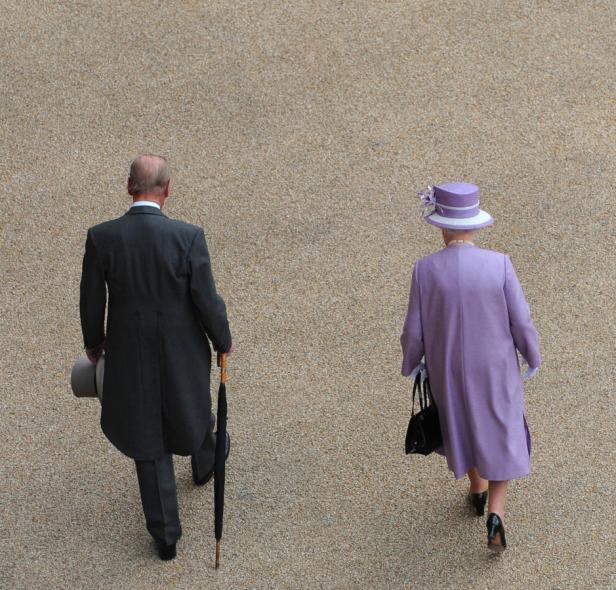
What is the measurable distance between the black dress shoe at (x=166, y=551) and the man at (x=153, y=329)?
6 cm

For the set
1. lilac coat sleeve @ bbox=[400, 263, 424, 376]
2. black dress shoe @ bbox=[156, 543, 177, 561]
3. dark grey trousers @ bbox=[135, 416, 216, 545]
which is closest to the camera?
lilac coat sleeve @ bbox=[400, 263, 424, 376]

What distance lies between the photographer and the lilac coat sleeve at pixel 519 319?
423 centimetres

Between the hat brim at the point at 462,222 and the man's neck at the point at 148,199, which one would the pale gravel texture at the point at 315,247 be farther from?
the man's neck at the point at 148,199

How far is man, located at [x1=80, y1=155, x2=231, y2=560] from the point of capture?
410 cm

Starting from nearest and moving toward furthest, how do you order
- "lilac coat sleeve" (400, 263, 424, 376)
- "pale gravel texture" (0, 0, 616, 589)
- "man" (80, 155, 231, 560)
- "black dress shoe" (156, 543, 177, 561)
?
"man" (80, 155, 231, 560) < "lilac coat sleeve" (400, 263, 424, 376) < "black dress shoe" (156, 543, 177, 561) < "pale gravel texture" (0, 0, 616, 589)

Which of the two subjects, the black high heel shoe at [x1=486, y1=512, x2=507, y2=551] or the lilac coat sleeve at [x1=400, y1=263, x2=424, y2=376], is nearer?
the lilac coat sleeve at [x1=400, y1=263, x2=424, y2=376]

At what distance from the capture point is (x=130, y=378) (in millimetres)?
4297

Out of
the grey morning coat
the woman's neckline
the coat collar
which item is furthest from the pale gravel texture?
the coat collar

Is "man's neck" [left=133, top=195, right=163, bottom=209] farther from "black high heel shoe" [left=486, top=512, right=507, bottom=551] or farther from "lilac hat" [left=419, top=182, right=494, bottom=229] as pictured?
"black high heel shoe" [left=486, top=512, right=507, bottom=551]

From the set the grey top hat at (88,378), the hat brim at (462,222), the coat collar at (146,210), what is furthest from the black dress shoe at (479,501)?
the coat collar at (146,210)

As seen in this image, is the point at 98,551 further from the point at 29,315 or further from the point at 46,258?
the point at 46,258

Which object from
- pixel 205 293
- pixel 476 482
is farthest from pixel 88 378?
pixel 476 482

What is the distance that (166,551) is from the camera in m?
4.64

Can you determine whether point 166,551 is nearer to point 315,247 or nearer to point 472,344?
point 472,344
